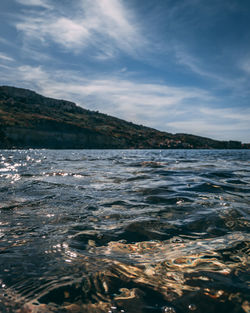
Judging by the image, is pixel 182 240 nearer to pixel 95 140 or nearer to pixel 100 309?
pixel 100 309

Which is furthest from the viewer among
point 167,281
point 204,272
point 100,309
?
point 204,272

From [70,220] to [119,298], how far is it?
2.25 meters

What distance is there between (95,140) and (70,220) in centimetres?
10165

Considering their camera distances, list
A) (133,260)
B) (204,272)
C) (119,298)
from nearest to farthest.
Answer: (119,298) < (204,272) < (133,260)

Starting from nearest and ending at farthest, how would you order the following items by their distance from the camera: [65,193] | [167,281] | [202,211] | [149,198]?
[167,281] < [202,211] < [149,198] < [65,193]

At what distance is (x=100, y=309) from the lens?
170 cm

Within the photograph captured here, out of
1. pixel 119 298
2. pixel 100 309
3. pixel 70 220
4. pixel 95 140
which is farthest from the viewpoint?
pixel 95 140

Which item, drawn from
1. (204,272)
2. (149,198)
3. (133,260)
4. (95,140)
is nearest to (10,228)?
(133,260)

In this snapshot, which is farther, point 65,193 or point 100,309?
point 65,193

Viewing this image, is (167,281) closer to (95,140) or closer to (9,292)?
(9,292)

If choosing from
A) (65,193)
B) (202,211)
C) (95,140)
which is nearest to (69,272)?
(202,211)

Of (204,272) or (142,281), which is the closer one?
(142,281)

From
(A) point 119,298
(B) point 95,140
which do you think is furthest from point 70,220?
(B) point 95,140

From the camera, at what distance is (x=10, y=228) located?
3.41m
